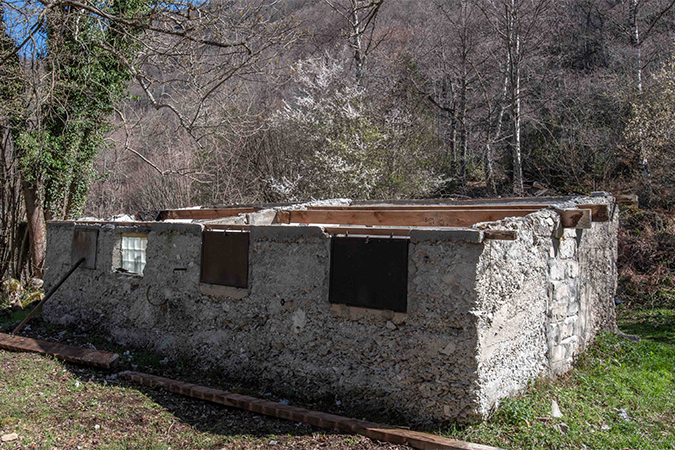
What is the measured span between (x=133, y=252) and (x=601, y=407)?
6.67 metres

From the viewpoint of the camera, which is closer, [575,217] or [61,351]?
[575,217]

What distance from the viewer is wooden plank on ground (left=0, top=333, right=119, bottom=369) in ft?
21.4

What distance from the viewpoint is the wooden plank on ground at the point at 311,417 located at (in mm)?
4234

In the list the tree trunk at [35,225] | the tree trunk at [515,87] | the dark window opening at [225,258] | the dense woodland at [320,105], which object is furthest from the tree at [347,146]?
the dark window opening at [225,258]

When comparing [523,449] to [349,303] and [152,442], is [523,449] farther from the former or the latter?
[152,442]

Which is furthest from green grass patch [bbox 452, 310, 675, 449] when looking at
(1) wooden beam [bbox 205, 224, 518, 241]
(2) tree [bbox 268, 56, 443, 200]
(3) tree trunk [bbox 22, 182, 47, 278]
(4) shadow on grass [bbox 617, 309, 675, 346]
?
(3) tree trunk [bbox 22, 182, 47, 278]

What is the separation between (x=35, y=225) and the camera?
12.4m

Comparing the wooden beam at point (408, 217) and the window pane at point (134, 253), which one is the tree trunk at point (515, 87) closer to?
the wooden beam at point (408, 217)

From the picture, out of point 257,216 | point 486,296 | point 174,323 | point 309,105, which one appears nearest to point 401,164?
point 309,105

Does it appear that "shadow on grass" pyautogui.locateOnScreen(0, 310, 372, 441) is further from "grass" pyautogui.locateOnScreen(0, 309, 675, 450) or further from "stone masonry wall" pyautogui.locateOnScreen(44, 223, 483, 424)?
"stone masonry wall" pyautogui.locateOnScreen(44, 223, 483, 424)

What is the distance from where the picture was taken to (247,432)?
4727mm

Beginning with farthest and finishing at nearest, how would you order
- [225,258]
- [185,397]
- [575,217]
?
[225,258], [575,217], [185,397]

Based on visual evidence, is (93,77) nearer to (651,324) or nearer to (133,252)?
(133,252)

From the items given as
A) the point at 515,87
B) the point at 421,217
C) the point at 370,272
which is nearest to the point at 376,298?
the point at 370,272
